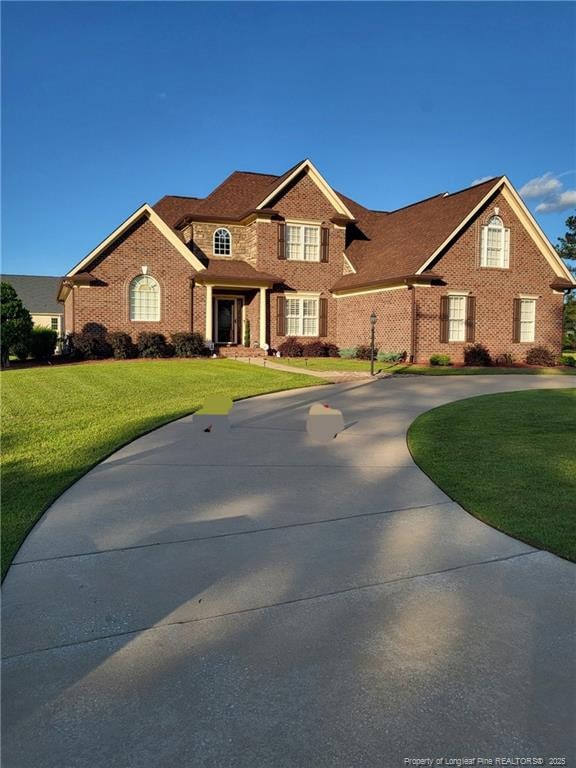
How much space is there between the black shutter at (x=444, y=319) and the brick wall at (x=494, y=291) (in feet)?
0.58

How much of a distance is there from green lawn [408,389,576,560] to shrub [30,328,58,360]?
17.1m

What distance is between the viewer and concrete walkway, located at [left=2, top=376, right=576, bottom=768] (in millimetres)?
2475

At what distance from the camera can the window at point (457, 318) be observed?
23.9 m

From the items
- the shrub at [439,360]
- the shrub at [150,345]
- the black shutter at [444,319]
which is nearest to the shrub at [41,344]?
the shrub at [150,345]

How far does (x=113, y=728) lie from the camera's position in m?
2.52

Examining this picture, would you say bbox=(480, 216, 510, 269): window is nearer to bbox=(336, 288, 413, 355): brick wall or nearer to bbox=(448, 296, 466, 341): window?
bbox=(448, 296, 466, 341): window

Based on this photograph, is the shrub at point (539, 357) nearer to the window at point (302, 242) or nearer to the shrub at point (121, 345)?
the window at point (302, 242)

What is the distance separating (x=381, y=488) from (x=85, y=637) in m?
3.66

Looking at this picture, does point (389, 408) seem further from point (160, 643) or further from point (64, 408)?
point (160, 643)

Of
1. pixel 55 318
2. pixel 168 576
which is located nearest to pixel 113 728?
pixel 168 576

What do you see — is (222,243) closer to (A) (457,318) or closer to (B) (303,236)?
(B) (303,236)

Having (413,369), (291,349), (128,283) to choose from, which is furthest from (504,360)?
(128,283)

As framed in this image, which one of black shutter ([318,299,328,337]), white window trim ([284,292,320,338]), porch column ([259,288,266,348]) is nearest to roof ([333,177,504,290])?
black shutter ([318,299,328,337])

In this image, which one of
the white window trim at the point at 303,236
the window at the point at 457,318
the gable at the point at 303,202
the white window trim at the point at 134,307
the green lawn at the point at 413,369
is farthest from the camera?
the white window trim at the point at 303,236
